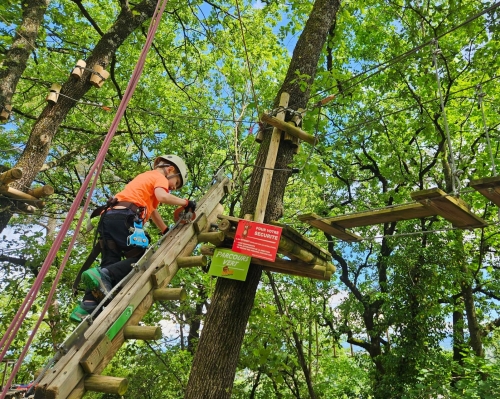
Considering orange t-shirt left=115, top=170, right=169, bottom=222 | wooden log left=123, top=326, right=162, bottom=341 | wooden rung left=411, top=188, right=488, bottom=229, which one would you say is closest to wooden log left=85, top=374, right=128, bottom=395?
wooden log left=123, top=326, right=162, bottom=341

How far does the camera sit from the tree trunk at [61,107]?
5109 millimetres

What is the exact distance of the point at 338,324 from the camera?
392 inches

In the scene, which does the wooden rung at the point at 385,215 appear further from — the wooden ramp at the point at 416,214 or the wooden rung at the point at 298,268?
the wooden rung at the point at 298,268

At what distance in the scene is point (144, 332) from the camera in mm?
2373

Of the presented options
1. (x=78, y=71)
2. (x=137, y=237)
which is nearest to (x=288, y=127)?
(x=137, y=237)

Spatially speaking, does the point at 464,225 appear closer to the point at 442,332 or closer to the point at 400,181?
the point at 442,332

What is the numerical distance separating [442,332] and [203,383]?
6194mm

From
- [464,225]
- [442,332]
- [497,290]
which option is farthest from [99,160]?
[497,290]

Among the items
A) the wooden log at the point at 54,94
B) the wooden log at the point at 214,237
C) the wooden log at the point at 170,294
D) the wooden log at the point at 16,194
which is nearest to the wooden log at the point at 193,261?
the wooden log at the point at 214,237

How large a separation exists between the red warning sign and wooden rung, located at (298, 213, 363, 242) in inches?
18.1

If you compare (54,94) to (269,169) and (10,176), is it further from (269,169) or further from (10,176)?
(269,169)

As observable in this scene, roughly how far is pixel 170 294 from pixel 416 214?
197 cm

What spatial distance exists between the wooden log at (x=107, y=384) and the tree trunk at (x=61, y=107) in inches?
151

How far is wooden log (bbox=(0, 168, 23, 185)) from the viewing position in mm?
4773
